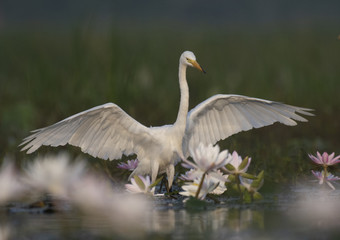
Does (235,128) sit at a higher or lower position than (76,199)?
higher

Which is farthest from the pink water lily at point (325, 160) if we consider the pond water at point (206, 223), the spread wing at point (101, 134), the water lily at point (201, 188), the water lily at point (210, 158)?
the spread wing at point (101, 134)

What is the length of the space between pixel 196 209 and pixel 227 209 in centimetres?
21

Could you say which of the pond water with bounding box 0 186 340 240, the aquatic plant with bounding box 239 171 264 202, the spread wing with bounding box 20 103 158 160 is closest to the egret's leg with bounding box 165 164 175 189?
the spread wing with bounding box 20 103 158 160

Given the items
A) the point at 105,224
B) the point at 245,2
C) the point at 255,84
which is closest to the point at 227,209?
the point at 105,224

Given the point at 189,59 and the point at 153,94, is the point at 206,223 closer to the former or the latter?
the point at 189,59

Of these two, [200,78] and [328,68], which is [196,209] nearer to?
[200,78]

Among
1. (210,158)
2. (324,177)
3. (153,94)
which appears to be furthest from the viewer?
(153,94)

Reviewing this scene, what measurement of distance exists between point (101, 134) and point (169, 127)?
0.58 meters

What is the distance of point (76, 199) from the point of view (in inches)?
204

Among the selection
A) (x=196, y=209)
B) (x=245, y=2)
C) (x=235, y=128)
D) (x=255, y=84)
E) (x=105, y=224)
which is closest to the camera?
(x=105, y=224)

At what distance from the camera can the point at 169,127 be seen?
6199 mm

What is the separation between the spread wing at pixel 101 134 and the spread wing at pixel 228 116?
1.61 ft

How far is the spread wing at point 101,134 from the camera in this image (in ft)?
18.9

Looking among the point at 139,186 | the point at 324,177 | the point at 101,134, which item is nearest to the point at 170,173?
the point at 101,134
